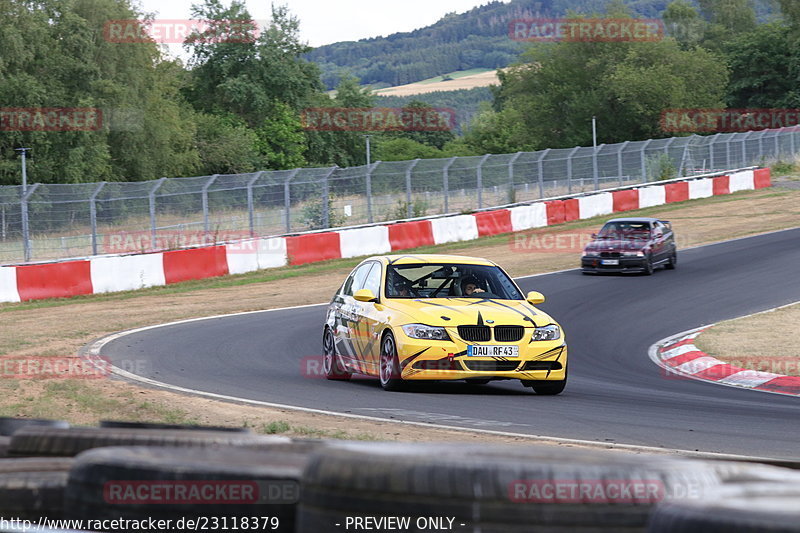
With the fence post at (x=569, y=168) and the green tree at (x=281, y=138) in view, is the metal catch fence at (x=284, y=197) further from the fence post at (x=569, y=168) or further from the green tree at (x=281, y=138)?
the green tree at (x=281, y=138)

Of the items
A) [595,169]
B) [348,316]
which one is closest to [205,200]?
[348,316]

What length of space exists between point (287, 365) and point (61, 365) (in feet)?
9.58

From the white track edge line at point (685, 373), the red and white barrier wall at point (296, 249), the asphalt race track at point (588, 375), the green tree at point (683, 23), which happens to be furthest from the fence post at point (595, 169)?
the green tree at point (683, 23)

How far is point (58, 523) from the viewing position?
4.07 meters

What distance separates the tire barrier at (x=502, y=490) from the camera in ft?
11.2

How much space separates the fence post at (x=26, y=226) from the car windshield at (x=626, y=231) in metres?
13.6

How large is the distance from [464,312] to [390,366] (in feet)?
3.30

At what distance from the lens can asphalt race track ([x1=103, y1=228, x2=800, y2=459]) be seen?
31.3 feet

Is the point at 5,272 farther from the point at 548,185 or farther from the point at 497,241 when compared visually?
the point at 548,185

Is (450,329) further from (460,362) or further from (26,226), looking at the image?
(26,226)

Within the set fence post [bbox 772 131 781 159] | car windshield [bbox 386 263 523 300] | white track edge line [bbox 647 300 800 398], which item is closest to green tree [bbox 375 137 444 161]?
fence post [bbox 772 131 781 159]

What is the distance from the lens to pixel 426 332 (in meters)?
11.6

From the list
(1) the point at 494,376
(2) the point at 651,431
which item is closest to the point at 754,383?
(1) the point at 494,376

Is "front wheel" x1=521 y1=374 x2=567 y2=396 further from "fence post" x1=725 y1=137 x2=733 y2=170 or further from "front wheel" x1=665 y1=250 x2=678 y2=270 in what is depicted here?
"fence post" x1=725 y1=137 x2=733 y2=170
